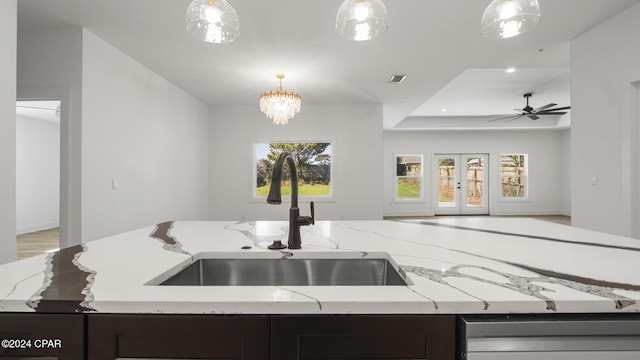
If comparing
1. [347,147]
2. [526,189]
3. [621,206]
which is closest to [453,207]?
[526,189]

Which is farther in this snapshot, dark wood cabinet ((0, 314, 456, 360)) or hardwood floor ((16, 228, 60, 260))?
hardwood floor ((16, 228, 60, 260))

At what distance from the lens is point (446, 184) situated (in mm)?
9414

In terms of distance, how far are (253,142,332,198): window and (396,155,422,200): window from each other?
360cm

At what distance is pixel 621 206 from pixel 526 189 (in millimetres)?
7360

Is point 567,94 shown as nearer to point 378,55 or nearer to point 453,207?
point 453,207

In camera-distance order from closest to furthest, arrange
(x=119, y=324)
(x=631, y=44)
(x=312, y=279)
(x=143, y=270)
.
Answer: (x=119, y=324) → (x=143, y=270) → (x=312, y=279) → (x=631, y=44)

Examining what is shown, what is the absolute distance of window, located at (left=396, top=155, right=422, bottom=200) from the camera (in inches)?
367

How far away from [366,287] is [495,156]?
9869 mm

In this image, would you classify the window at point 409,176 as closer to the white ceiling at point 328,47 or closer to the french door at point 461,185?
the french door at point 461,185

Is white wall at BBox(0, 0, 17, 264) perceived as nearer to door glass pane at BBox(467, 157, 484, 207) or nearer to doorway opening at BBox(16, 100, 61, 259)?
doorway opening at BBox(16, 100, 61, 259)

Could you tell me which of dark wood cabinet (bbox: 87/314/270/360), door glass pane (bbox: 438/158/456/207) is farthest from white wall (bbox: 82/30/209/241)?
door glass pane (bbox: 438/158/456/207)

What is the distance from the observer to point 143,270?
859 mm

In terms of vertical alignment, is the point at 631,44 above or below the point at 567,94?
below

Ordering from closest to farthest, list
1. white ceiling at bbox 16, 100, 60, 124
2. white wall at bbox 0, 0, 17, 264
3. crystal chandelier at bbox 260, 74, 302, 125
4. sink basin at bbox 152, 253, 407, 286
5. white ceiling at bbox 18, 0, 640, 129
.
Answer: sink basin at bbox 152, 253, 407, 286 → white wall at bbox 0, 0, 17, 264 → white ceiling at bbox 18, 0, 640, 129 → crystal chandelier at bbox 260, 74, 302, 125 → white ceiling at bbox 16, 100, 60, 124
